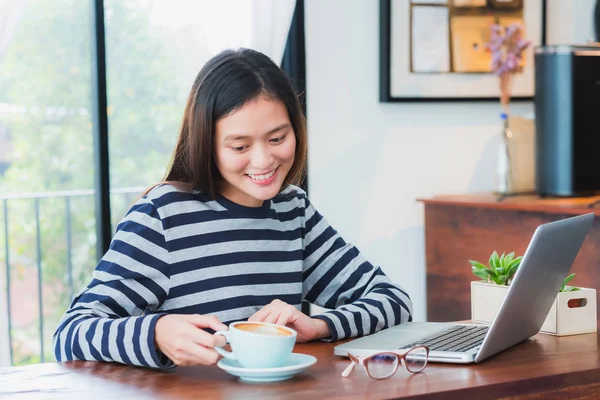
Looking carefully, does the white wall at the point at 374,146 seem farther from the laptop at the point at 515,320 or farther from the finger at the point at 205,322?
the finger at the point at 205,322

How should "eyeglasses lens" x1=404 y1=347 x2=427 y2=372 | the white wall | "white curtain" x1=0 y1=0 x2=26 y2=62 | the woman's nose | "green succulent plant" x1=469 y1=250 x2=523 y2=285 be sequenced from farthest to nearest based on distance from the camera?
the white wall < "white curtain" x1=0 y1=0 x2=26 y2=62 < "green succulent plant" x1=469 y1=250 x2=523 y2=285 < the woman's nose < "eyeglasses lens" x1=404 y1=347 x2=427 y2=372

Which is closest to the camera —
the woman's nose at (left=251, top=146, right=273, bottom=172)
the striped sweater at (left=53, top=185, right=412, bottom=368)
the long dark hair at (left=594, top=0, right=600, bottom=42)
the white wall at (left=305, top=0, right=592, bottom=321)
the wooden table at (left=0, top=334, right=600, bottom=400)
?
the wooden table at (left=0, top=334, right=600, bottom=400)

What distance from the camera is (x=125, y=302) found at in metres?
1.43

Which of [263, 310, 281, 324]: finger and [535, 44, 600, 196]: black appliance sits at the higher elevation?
[535, 44, 600, 196]: black appliance

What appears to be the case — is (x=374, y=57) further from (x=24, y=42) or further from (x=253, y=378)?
(x=253, y=378)

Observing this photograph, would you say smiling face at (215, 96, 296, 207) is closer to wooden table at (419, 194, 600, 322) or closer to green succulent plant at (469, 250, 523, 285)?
green succulent plant at (469, 250, 523, 285)

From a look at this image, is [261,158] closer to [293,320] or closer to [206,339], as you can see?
[293,320]

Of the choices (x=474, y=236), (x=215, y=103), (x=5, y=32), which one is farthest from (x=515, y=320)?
(x=5, y=32)

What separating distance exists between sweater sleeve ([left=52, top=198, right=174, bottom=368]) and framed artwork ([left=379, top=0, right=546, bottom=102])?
69.0 inches

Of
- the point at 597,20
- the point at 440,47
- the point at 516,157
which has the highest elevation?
the point at 597,20

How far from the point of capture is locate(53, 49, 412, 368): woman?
1.41m

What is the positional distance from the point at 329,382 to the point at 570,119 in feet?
6.53

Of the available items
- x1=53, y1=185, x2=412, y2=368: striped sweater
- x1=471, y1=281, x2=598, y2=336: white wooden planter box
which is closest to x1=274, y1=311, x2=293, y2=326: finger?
x1=53, y1=185, x2=412, y2=368: striped sweater

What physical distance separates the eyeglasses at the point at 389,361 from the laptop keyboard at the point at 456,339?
5 cm
